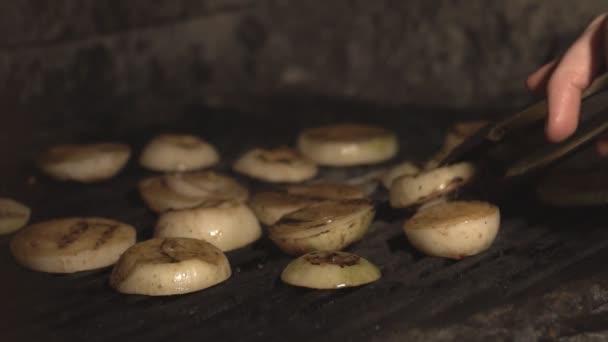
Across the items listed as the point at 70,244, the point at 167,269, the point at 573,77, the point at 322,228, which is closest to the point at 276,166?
the point at 322,228

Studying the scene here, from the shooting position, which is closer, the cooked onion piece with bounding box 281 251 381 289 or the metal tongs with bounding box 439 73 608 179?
the cooked onion piece with bounding box 281 251 381 289

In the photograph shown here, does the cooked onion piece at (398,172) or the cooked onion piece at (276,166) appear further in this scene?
the cooked onion piece at (276,166)

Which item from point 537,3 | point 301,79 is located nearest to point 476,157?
point 537,3

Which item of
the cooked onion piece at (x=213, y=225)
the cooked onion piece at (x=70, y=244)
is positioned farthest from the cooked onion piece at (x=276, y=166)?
the cooked onion piece at (x=70, y=244)

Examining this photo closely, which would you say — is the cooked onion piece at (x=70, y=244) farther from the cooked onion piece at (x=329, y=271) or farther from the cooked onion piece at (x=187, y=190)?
the cooked onion piece at (x=329, y=271)

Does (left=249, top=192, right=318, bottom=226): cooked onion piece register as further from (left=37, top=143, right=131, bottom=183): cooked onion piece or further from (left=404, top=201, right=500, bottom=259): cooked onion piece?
(left=37, top=143, right=131, bottom=183): cooked onion piece

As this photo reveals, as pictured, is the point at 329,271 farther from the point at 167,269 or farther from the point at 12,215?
the point at 12,215

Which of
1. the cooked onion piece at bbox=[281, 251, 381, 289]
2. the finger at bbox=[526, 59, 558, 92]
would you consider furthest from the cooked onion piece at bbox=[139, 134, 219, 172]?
the finger at bbox=[526, 59, 558, 92]
